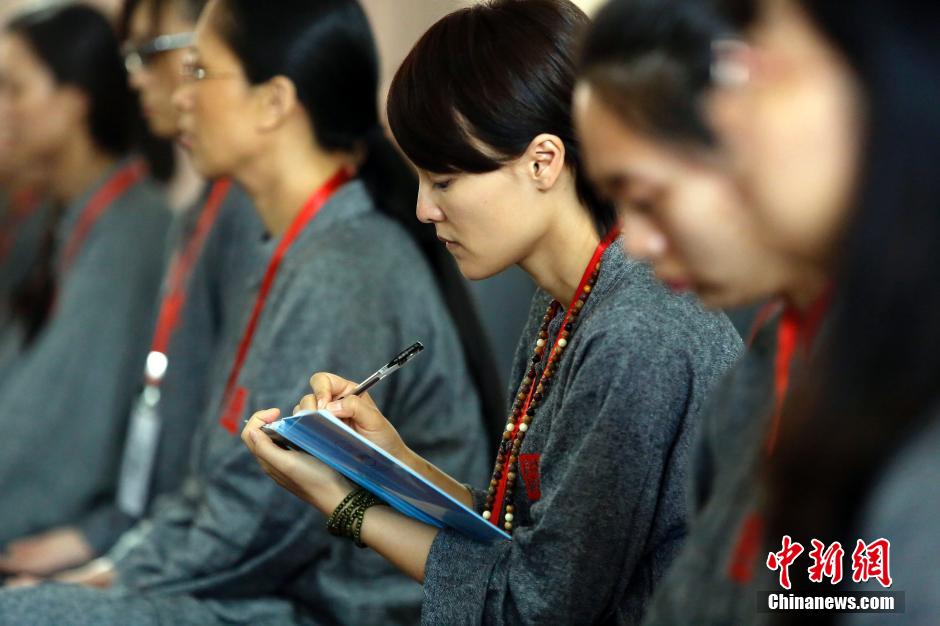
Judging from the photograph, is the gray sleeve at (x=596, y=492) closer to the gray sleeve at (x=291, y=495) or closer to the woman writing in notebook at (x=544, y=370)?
the woman writing in notebook at (x=544, y=370)

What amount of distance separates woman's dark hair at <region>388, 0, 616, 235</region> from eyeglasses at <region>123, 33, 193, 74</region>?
4.14 feet

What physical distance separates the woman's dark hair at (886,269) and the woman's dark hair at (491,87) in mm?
597

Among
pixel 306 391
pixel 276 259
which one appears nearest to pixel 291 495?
pixel 306 391

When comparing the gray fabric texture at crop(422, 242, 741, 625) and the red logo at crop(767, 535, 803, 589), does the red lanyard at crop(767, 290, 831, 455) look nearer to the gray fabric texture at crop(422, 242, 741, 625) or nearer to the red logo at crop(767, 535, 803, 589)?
the red logo at crop(767, 535, 803, 589)

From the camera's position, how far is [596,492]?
4.01 ft

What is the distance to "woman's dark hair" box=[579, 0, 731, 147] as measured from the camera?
0.88m

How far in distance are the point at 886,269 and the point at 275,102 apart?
4.99 ft

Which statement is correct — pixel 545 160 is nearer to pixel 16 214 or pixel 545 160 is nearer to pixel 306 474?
pixel 306 474

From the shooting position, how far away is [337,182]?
209cm

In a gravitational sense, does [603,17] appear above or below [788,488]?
above

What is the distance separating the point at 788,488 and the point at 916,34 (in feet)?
0.98

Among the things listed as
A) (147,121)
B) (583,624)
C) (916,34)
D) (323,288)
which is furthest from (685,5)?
(147,121)

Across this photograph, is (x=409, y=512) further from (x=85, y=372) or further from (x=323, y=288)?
(x=85, y=372)

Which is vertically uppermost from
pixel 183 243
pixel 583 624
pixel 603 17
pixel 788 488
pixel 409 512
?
pixel 603 17
